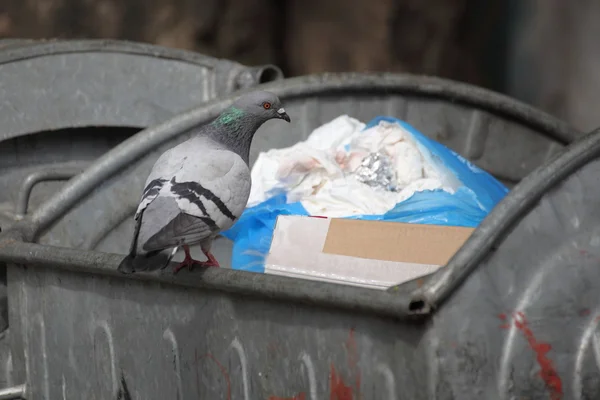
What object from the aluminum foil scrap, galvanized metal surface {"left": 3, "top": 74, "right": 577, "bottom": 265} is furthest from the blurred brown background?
the aluminum foil scrap

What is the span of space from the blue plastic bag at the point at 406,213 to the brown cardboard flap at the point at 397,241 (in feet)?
1.30

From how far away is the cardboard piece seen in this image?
7.13ft

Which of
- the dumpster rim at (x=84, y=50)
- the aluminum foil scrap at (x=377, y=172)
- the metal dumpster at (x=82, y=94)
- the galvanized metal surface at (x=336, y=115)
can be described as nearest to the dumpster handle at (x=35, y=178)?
the metal dumpster at (x=82, y=94)

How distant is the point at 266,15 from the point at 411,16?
98cm

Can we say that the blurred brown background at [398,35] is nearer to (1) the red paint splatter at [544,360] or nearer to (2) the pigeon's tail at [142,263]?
(2) the pigeon's tail at [142,263]

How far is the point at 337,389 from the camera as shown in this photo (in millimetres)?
1929

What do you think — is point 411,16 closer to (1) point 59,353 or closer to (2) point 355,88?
(2) point 355,88

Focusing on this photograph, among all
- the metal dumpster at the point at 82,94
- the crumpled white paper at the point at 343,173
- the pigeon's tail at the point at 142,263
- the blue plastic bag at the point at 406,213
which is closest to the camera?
the pigeon's tail at the point at 142,263

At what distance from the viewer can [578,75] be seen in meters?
6.18

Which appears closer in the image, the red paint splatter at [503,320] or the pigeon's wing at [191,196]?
the red paint splatter at [503,320]

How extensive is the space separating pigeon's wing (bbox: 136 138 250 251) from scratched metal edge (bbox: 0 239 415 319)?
0.38ft

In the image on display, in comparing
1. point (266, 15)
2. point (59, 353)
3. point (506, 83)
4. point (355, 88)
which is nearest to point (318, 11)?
point (266, 15)

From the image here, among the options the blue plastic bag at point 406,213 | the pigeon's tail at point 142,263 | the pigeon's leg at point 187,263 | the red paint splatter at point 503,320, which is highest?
the blue plastic bag at point 406,213

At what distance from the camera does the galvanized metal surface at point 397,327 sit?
5.75 feet
